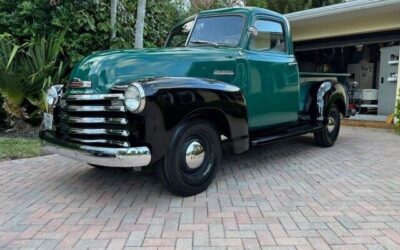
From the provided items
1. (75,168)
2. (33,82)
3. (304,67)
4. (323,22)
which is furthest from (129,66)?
(304,67)

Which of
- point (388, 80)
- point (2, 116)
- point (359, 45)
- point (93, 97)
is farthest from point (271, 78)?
point (359, 45)

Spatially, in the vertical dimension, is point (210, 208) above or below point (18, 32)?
below

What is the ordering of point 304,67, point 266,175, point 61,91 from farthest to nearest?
1. point 304,67
2. point 266,175
3. point 61,91

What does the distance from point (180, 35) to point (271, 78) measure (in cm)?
160

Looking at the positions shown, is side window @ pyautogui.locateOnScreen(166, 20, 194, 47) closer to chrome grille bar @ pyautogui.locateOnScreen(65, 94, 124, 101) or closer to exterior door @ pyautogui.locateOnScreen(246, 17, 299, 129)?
exterior door @ pyautogui.locateOnScreen(246, 17, 299, 129)

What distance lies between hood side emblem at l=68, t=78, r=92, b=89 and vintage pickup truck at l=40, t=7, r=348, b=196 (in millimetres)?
14

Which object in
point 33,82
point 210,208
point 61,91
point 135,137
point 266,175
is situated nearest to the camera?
point 135,137

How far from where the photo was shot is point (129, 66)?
4.29 metres

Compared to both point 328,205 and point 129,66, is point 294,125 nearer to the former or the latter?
point 328,205

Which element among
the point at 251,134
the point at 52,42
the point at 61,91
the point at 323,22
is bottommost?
the point at 251,134

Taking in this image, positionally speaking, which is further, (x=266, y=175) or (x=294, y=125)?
(x=294, y=125)

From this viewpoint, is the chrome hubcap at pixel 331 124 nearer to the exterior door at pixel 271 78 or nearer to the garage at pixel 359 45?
the exterior door at pixel 271 78

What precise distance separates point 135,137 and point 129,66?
86 centimetres

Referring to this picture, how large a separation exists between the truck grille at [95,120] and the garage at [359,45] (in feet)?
23.9
